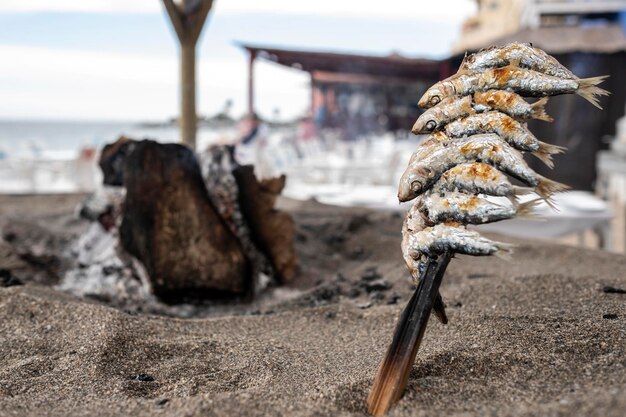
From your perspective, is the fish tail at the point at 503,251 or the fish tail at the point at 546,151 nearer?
the fish tail at the point at 503,251

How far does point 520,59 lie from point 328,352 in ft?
5.48

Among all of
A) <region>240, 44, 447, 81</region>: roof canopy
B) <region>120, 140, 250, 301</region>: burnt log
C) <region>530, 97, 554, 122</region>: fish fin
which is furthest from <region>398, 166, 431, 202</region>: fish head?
<region>240, 44, 447, 81</region>: roof canopy

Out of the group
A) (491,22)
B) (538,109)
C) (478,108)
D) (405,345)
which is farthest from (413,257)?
(491,22)

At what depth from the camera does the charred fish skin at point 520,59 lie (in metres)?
2.27

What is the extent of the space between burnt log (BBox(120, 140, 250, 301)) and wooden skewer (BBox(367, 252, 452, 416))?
7.92ft

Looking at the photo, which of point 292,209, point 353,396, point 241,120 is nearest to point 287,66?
point 241,120

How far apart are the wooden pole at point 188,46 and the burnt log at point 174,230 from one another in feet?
5.72

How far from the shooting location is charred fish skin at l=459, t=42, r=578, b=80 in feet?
7.45

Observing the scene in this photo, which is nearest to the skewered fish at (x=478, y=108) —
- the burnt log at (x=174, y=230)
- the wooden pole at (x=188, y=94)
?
Result: the burnt log at (x=174, y=230)

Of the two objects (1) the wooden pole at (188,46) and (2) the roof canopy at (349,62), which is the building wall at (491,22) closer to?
(2) the roof canopy at (349,62)

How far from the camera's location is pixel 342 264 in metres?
5.28

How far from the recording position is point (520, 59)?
230cm

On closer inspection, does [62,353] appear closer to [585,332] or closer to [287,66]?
[585,332]

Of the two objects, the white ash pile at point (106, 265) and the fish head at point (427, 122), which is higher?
the fish head at point (427, 122)
